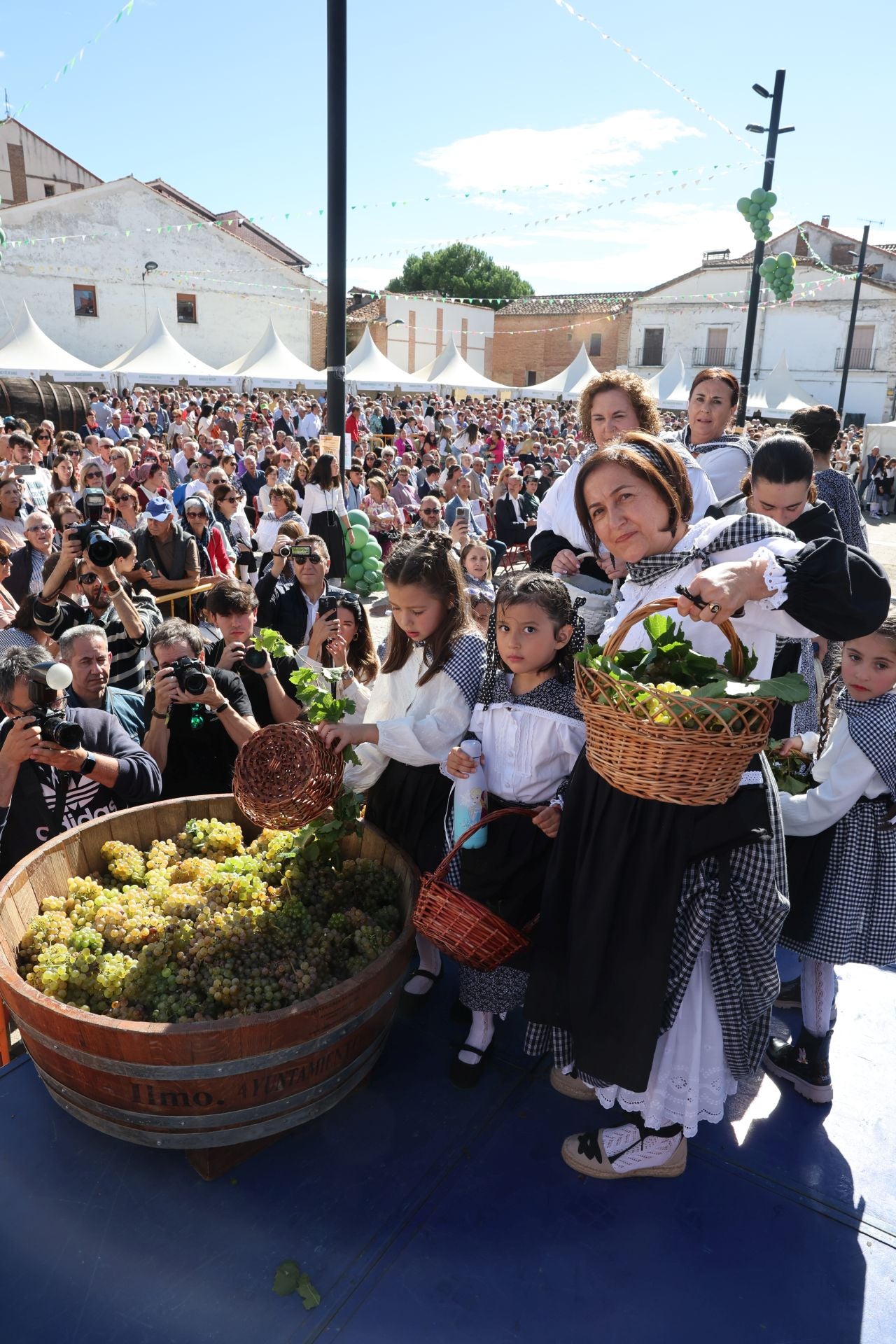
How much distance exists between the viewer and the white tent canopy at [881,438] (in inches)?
884

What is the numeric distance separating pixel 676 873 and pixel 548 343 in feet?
175

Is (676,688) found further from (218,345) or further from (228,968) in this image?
(218,345)

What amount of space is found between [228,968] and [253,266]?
41432 mm

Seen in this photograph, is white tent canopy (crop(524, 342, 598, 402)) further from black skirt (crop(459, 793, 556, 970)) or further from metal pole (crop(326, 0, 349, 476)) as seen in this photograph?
black skirt (crop(459, 793, 556, 970))

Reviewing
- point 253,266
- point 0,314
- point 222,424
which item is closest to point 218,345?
point 253,266

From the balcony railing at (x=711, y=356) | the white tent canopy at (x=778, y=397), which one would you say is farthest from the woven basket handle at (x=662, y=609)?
the balcony railing at (x=711, y=356)

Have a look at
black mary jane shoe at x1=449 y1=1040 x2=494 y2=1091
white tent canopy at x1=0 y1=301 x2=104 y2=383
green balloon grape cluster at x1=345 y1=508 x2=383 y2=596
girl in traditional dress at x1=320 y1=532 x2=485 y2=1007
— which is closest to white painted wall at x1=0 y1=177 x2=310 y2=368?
white tent canopy at x1=0 y1=301 x2=104 y2=383

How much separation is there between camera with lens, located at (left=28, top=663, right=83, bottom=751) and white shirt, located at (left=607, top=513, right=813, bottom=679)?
1.78 meters

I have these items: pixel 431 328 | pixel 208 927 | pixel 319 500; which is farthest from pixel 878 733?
pixel 431 328

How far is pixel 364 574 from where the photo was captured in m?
8.96

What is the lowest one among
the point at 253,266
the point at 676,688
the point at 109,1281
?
the point at 109,1281

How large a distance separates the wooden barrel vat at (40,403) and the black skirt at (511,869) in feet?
73.0

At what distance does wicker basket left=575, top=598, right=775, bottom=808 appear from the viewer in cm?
179

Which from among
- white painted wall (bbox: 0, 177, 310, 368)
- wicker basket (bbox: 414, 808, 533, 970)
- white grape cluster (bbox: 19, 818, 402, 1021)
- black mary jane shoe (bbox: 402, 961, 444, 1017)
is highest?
white painted wall (bbox: 0, 177, 310, 368)
